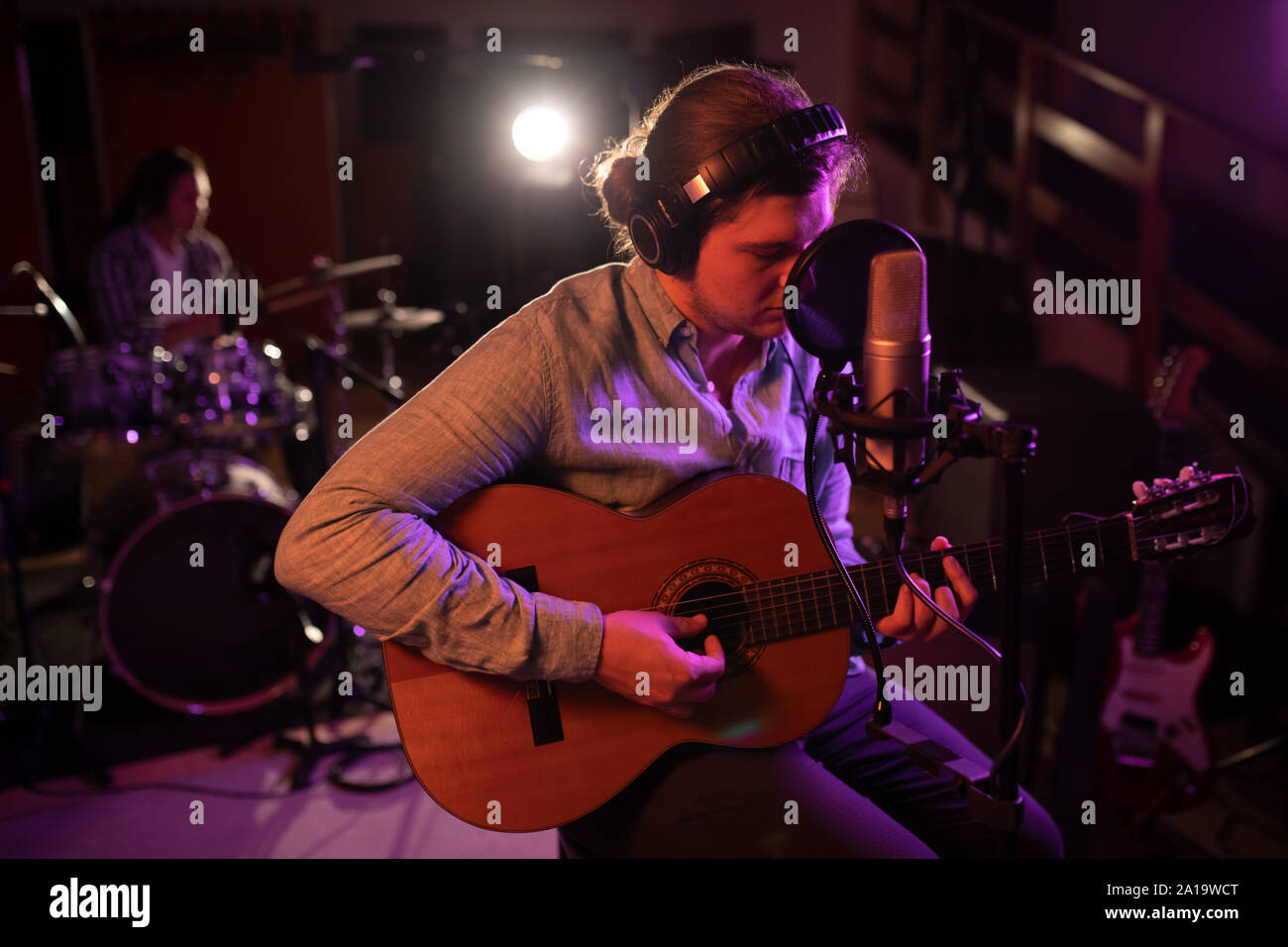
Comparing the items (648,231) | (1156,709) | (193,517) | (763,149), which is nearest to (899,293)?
(763,149)

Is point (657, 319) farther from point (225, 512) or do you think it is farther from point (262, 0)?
point (262, 0)

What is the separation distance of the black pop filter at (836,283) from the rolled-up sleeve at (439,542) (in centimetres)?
46

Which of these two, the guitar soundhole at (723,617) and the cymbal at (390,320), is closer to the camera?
the guitar soundhole at (723,617)

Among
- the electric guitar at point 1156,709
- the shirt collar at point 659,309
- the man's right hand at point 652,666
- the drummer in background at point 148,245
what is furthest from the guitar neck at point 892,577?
the drummer in background at point 148,245

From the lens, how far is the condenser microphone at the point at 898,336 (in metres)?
1.01

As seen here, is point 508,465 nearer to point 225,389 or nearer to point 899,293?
point 899,293

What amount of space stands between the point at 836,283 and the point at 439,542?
65 centimetres

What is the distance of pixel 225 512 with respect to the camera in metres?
3.06

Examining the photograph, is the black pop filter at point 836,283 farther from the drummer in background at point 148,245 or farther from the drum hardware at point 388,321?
the drummer in background at point 148,245

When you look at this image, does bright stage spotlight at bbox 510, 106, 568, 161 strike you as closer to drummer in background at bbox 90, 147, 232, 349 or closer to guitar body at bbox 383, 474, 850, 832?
guitar body at bbox 383, 474, 850, 832

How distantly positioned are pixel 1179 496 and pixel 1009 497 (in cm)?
41

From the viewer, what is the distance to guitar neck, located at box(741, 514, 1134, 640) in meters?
1.41

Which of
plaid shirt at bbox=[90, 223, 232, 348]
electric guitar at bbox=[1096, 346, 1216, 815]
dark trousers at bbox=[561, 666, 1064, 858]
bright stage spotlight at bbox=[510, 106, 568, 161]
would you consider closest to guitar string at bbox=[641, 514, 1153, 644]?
dark trousers at bbox=[561, 666, 1064, 858]
